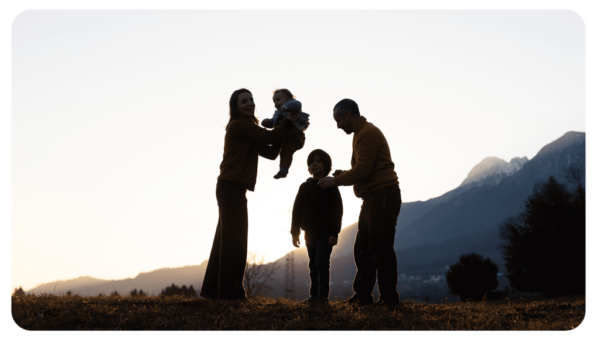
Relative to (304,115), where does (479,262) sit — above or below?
below

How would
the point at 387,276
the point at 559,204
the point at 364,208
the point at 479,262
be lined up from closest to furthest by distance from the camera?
the point at 387,276
the point at 364,208
the point at 559,204
the point at 479,262

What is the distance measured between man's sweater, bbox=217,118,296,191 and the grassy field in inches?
57.9

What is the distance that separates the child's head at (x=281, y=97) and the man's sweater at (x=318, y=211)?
123 centimetres

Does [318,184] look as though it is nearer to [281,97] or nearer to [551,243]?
[281,97]

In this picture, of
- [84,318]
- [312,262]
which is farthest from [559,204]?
[84,318]

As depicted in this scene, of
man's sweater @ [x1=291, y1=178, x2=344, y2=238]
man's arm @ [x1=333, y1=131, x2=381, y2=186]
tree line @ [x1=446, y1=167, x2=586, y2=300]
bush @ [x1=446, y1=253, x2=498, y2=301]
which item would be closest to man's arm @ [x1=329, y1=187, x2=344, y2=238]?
man's sweater @ [x1=291, y1=178, x2=344, y2=238]

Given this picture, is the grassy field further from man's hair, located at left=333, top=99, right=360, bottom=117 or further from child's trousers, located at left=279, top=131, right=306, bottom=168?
man's hair, located at left=333, top=99, right=360, bottom=117

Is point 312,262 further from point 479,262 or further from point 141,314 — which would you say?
point 479,262

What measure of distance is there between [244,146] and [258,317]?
211cm

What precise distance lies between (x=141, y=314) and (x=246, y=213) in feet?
5.81

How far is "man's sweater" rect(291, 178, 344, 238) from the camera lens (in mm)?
5938

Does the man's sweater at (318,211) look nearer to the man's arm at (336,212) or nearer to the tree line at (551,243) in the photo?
the man's arm at (336,212)

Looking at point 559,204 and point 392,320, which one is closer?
point 392,320

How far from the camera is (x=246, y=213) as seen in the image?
18.1 ft
